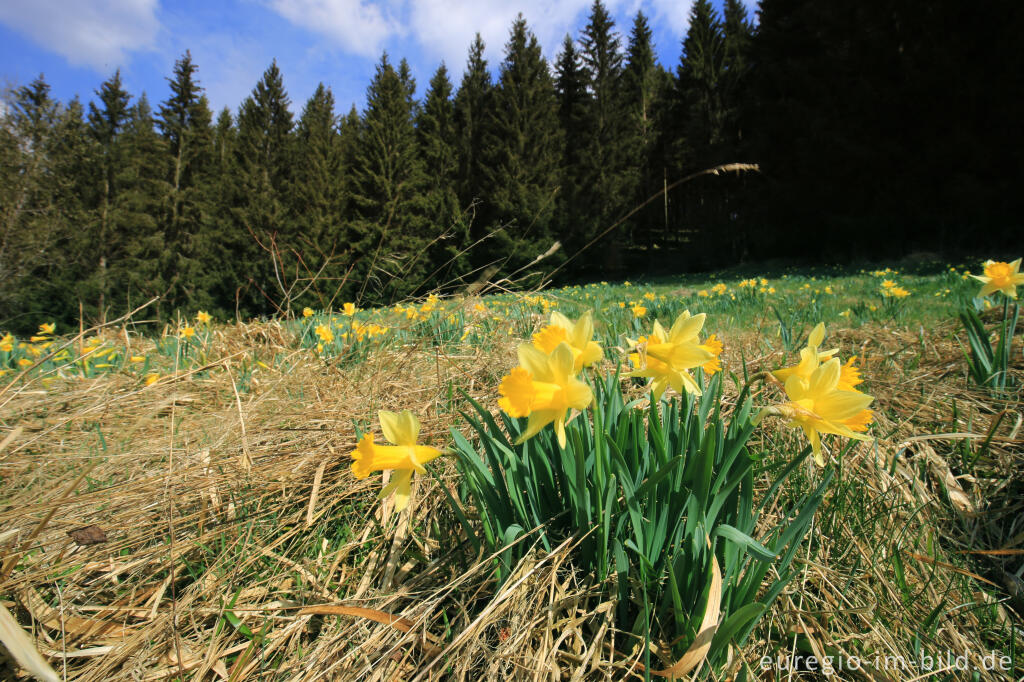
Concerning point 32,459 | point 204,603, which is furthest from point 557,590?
point 32,459

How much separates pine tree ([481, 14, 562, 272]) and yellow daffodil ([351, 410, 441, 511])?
18.1 metres

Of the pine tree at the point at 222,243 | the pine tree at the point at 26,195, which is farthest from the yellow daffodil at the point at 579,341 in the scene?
the pine tree at the point at 222,243

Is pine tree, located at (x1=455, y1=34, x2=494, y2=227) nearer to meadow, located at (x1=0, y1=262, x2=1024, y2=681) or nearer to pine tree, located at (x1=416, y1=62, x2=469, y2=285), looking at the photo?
pine tree, located at (x1=416, y1=62, x2=469, y2=285)

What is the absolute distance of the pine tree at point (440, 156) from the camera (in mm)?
17891

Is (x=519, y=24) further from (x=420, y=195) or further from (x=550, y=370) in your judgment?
(x=550, y=370)

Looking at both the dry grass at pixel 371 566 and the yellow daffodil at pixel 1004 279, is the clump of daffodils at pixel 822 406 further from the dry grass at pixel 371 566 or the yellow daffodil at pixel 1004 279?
the yellow daffodil at pixel 1004 279

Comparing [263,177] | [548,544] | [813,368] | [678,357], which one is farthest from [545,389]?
[263,177]

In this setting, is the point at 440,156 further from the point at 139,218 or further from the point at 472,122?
the point at 139,218

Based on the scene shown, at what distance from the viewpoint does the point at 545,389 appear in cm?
70

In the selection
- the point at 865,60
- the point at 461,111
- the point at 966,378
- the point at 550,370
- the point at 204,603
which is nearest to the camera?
the point at 550,370

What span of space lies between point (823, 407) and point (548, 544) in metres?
0.58

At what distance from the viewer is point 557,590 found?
888 millimetres

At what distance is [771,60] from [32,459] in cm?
2266

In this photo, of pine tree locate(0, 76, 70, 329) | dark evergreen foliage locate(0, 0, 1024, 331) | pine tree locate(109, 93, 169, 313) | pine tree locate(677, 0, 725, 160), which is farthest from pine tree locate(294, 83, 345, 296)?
pine tree locate(677, 0, 725, 160)
